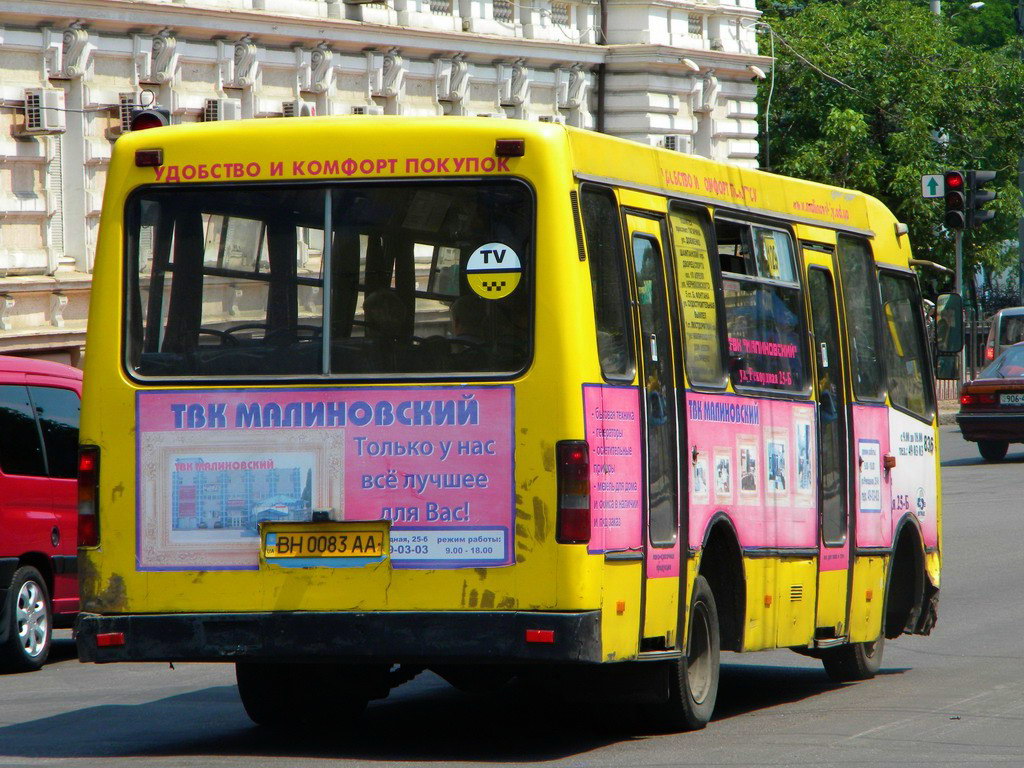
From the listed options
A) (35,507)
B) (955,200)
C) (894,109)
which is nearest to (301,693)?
(35,507)

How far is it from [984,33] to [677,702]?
188 feet

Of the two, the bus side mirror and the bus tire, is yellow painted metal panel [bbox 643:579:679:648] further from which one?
the bus tire

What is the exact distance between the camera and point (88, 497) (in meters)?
8.48

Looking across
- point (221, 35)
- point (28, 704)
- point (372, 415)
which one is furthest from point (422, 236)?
point (221, 35)

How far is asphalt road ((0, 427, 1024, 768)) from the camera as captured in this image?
339 inches

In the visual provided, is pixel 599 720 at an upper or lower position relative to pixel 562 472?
lower

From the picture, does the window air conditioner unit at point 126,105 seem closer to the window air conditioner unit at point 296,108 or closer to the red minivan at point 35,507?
the window air conditioner unit at point 296,108

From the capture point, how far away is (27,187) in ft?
83.5

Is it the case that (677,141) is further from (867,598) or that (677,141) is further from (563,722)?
(563,722)

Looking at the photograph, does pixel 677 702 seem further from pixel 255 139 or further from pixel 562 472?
pixel 255 139

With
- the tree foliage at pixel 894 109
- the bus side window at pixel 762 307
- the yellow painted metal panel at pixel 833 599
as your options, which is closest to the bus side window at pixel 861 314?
the bus side window at pixel 762 307

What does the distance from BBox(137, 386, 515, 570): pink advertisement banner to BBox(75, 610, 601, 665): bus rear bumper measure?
0.73 ft

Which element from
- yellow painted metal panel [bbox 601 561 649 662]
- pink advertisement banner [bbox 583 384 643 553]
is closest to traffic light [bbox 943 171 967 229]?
pink advertisement banner [bbox 583 384 643 553]

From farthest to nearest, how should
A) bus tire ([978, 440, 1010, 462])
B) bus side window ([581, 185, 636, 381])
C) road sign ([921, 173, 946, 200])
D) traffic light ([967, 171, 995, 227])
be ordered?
1. road sign ([921, 173, 946, 200])
2. traffic light ([967, 171, 995, 227])
3. bus tire ([978, 440, 1010, 462])
4. bus side window ([581, 185, 636, 381])
